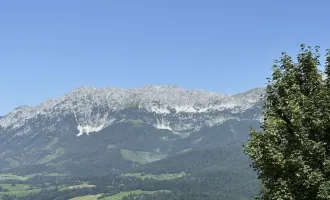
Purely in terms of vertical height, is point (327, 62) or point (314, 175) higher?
point (327, 62)

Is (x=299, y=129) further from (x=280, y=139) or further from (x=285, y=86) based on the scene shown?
(x=285, y=86)

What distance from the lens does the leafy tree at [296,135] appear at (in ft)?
101

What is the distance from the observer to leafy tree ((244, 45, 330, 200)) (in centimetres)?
3069

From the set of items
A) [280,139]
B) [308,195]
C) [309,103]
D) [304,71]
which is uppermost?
[304,71]

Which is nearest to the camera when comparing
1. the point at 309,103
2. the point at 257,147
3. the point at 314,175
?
the point at 314,175

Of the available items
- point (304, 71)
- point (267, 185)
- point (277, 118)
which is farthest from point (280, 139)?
point (304, 71)

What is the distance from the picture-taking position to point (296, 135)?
1233 inches

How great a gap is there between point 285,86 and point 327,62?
3940mm

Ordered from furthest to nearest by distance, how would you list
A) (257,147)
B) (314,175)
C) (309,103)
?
(257,147) < (309,103) < (314,175)

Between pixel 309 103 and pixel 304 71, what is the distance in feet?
14.6

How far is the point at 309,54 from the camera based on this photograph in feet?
115

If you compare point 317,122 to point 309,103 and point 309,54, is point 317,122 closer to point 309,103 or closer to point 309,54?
point 309,103

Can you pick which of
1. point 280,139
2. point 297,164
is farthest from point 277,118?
point 297,164

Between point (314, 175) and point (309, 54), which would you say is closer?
point (314, 175)
